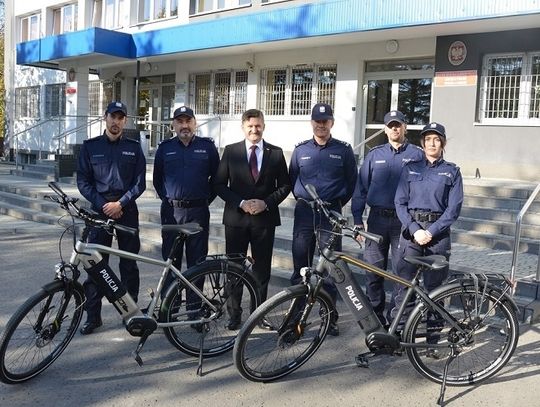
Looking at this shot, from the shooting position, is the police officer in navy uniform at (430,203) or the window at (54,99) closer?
the police officer in navy uniform at (430,203)

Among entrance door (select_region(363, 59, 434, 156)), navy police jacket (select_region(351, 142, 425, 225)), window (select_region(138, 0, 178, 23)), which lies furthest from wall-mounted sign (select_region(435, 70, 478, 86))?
window (select_region(138, 0, 178, 23))

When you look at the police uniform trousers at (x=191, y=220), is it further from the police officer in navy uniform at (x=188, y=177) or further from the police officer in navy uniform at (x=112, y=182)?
the police officer in navy uniform at (x=112, y=182)

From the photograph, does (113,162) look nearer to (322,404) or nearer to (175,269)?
(175,269)

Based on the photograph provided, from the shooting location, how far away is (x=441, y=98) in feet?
34.6

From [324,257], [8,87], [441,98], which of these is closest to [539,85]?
[441,98]

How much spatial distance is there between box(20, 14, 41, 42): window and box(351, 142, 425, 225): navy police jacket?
20.7 m

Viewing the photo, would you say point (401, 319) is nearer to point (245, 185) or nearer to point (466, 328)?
point (466, 328)

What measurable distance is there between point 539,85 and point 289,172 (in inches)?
279

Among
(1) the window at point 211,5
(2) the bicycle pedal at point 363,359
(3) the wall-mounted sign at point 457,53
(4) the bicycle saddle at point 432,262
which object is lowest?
(2) the bicycle pedal at point 363,359

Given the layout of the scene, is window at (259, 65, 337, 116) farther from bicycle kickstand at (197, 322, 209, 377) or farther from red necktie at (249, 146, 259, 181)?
bicycle kickstand at (197, 322, 209, 377)

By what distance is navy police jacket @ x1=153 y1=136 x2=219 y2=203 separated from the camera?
446 centimetres

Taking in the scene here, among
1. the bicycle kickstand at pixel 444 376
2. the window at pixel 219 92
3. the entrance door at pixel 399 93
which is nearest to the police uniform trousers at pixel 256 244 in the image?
the bicycle kickstand at pixel 444 376

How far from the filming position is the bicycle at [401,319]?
3551 millimetres

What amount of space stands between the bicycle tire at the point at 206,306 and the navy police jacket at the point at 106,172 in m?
1.02
